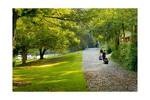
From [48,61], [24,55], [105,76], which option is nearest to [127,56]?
[105,76]

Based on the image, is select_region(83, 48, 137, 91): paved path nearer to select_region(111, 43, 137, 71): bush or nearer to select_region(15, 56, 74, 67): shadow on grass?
select_region(111, 43, 137, 71): bush

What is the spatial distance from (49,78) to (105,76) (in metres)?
0.59

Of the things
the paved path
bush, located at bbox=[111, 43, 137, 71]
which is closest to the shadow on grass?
the paved path

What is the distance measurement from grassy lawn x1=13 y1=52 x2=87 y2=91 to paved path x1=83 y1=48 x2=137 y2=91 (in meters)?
0.10

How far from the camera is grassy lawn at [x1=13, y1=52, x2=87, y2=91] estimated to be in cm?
781

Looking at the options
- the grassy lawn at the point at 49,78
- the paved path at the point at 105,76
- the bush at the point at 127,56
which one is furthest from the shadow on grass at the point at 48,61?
the bush at the point at 127,56

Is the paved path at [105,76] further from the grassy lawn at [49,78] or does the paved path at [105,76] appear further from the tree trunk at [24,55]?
the tree trunk at [24,55]

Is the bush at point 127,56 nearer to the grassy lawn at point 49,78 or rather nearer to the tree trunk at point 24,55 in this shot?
the grassy lawn at point 49,78

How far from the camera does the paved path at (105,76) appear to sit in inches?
307

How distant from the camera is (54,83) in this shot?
781 centimetres

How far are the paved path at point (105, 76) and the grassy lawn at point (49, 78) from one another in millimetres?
99

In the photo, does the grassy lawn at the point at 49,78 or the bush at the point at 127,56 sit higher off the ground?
the bush at the point at 127,56
